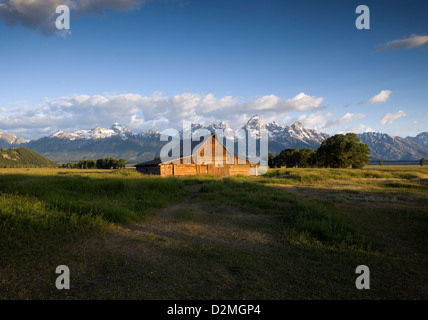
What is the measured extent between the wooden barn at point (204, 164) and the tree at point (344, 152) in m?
33.1

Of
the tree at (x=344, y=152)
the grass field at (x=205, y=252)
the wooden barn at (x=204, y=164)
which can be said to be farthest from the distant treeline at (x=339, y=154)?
the grass field at (x=205, y=252)

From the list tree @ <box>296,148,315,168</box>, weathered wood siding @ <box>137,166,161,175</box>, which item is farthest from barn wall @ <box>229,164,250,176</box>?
tree @ <box>296,148,315,168</box>

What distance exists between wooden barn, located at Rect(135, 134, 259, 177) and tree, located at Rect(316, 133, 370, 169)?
109ft

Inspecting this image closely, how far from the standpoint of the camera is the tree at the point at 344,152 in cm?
5709

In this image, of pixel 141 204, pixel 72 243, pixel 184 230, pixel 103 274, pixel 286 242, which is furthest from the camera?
pixel 141 204

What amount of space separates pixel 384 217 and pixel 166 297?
33.4 feet

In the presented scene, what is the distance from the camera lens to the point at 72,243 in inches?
251

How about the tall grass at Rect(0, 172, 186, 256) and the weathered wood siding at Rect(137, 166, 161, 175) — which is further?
the weathered wood siding at Rect(137, 166, 161, 175)

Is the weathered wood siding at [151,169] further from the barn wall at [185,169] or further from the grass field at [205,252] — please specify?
the grass field at [205,252]

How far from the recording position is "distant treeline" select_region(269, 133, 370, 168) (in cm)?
5722

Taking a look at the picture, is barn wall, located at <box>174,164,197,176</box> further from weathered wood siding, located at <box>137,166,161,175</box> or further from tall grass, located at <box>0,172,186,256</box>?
tall grass, located at <box>0,172,186,256</box>

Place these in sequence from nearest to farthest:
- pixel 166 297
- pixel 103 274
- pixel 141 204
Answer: pixel 166 297, pixel 103 274, pixel 141 204
